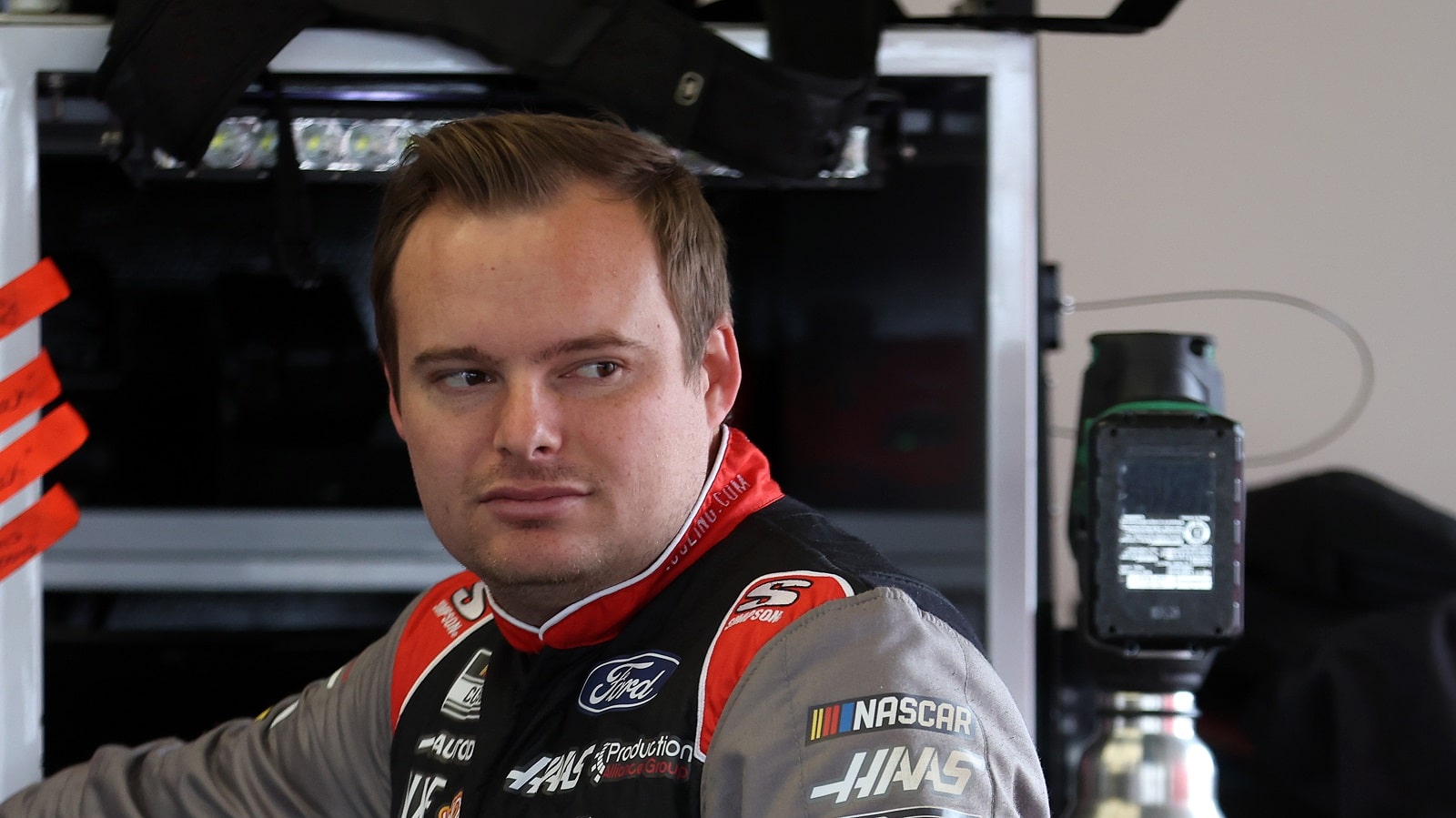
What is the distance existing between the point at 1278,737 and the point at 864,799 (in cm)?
95

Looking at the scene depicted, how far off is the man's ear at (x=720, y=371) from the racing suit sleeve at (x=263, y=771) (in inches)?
14.5

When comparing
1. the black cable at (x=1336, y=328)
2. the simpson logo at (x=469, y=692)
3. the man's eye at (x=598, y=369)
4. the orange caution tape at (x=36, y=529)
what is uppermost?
the man's eye at (x=598, y=369)

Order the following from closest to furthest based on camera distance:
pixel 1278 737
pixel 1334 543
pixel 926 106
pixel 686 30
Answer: pixel 686 30, pixel 926 106, pixel 1278 737, pixel 1334 543

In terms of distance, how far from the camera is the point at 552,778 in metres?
0.79

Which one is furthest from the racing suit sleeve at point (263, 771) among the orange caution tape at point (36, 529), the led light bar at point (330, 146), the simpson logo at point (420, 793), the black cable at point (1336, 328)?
the black cable at point (1336, 328)

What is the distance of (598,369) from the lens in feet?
2.59

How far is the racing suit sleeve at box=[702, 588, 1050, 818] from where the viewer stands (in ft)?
2.11

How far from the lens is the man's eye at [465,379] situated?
0.81 metres

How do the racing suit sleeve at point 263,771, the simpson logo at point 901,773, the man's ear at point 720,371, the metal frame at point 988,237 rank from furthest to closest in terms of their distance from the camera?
the metal frame at point 988,237 < the racing suit sleeve at point 263,771 < the man's ear at point 720,371 < the simpson logo at point 901,773

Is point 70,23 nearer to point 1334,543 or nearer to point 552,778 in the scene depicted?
point 552,778

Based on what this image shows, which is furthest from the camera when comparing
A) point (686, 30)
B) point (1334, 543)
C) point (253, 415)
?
point (1334, 543)

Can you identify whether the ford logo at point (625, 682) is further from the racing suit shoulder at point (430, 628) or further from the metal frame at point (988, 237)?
the metal frame at point (988, 237)

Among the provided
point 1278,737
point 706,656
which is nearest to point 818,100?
point 706,656

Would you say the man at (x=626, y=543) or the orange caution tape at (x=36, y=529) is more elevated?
the man at (x=626, y=543)
